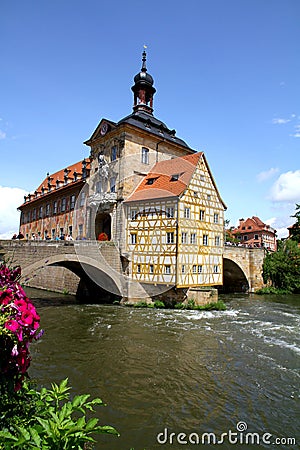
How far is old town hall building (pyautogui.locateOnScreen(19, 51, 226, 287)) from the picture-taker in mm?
18578

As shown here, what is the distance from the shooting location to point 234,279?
1129 inches

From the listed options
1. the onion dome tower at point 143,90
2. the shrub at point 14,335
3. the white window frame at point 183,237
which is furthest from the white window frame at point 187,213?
the shrub at point 14,335

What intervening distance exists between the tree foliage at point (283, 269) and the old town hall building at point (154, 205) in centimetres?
896

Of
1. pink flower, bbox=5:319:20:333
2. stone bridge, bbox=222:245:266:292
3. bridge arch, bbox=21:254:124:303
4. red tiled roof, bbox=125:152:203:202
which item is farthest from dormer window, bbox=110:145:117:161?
pink flower, bbox=5:319:20:333

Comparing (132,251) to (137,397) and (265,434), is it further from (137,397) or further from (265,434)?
(265,434)

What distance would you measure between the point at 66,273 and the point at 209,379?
19203 millimetres

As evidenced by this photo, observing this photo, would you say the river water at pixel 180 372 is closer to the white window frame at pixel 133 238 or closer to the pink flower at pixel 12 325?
the pink flower at pixel 12 325

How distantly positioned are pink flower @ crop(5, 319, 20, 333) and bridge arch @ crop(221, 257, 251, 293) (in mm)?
25950

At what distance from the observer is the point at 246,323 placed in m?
15.3

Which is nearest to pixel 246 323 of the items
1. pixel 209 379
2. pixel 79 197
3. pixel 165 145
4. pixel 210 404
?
pixel 209 379

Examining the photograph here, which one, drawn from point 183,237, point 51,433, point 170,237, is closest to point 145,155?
point 170,237

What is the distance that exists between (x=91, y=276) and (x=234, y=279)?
13.4 m

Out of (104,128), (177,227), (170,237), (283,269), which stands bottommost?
(283,269)

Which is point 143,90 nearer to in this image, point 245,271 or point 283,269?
point 245,271
